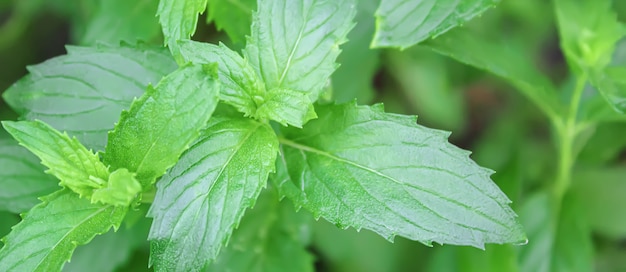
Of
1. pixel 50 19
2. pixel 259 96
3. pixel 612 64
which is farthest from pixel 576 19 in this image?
pixel 50 19

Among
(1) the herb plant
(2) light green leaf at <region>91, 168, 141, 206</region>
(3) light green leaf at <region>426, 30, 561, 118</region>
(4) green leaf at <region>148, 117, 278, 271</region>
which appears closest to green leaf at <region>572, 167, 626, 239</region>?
(3) light green leaf at <region>426, 30, 561, 118</region>

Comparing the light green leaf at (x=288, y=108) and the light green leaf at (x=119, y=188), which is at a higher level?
the light green leaf at (x=288, y=108)

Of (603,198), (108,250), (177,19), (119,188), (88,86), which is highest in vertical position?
(603,198)

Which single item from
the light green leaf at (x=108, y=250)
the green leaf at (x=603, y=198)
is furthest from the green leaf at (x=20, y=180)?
the green leaf at (x=603, y=198)

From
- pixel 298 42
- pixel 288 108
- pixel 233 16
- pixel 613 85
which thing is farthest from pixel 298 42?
pixel 613 85

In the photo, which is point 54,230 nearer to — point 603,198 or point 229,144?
point 229,144

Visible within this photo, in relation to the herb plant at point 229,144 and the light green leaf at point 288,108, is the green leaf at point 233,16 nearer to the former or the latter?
the herb plant at point 229,144

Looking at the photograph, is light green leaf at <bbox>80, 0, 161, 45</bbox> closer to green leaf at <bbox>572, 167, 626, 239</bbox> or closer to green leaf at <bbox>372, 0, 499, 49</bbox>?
green leaf at <bbox>372, 0, 499, 49</bbox>
